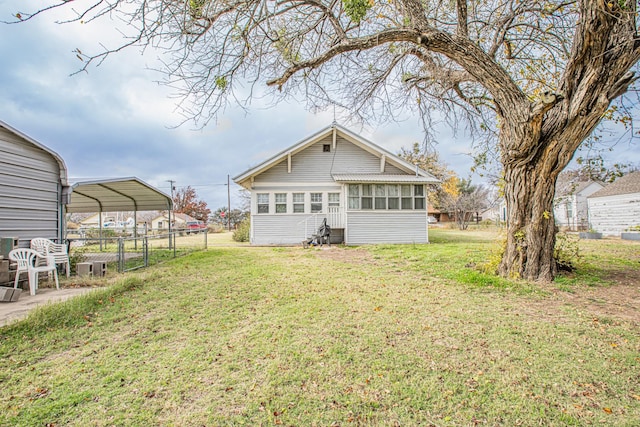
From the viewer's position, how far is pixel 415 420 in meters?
2.16

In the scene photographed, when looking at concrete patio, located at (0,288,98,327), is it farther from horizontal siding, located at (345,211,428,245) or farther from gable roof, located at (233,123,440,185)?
horizontal siding, located at (345,211,428,245)

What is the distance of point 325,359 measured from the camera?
119 inches

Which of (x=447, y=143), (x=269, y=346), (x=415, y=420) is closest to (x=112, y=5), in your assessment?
(x=269, y=346)

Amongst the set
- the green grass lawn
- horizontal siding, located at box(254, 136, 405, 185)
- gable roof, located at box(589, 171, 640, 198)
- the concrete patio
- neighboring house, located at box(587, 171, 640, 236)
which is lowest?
the green grass lawn

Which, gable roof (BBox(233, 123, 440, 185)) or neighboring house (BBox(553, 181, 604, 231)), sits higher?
gable roof (BBox(233, 123, 440, 185))

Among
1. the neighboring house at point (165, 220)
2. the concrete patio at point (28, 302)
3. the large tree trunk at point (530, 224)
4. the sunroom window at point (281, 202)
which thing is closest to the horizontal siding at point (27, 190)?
the concrete patio at point (28, 302)

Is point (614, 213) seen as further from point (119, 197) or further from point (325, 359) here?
point (119, 197)

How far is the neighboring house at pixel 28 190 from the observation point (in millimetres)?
6395

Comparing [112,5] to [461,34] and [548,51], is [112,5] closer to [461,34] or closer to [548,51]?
[461,34]

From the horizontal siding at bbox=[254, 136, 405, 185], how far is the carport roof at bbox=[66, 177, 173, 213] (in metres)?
4.71

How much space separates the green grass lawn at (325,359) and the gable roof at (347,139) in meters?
9.99

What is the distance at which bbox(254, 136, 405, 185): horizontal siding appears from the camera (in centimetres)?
1588

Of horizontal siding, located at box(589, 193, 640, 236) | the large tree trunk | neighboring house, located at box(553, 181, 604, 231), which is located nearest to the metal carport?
the large tree trunk

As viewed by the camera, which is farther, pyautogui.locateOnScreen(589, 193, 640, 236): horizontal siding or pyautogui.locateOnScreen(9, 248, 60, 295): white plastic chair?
pyautogui.locateOnScreen(589, 193, 640, 236): horizontal siding
